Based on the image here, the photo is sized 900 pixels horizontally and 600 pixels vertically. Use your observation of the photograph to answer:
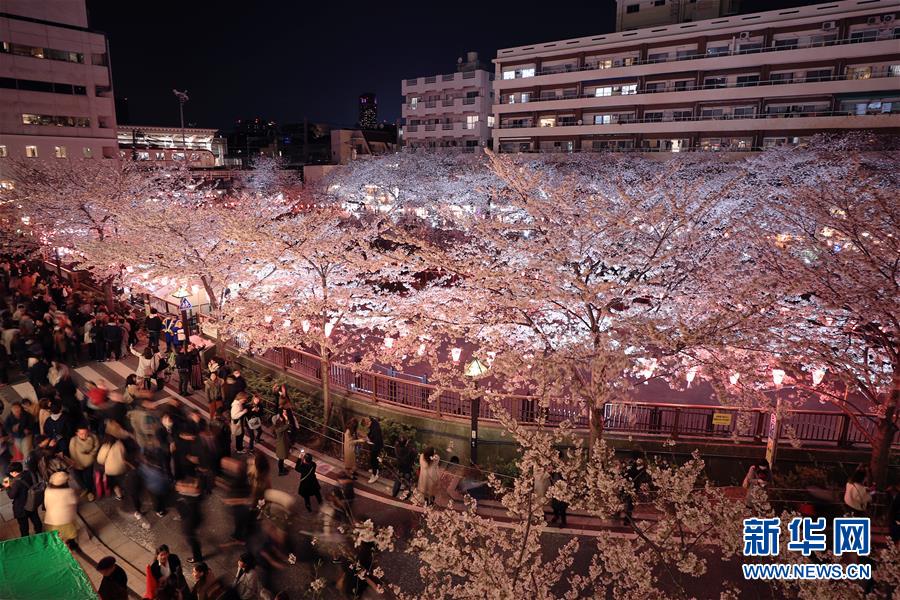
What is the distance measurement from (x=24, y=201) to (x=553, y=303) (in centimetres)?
3248

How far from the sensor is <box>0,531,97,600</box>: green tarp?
534 centimetres

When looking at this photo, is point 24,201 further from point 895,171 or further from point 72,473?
point 895,171

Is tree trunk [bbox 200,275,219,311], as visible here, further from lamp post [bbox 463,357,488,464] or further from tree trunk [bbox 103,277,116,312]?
lamp post [bbox 463,357,488,464]

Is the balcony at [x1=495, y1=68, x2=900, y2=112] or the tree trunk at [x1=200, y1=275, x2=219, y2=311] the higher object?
the balcony at [x1=495, y1=68, x2=900, y2=112]

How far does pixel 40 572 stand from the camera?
5555 mm

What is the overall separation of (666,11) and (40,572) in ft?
186

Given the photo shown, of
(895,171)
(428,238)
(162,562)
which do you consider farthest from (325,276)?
(895,171)

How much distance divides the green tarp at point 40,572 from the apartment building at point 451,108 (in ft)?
190

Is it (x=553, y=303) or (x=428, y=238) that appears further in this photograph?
(x=428, y=238)

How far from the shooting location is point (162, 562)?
6.54 metres

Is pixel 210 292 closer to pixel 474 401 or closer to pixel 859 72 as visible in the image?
pixel 474 401

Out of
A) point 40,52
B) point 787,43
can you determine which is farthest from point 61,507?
point 40,52

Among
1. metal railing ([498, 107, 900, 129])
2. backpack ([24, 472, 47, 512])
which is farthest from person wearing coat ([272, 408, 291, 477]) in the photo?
metal railing ([498, 107, 900, 129])

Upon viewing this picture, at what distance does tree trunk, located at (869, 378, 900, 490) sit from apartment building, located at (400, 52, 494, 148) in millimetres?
53552
